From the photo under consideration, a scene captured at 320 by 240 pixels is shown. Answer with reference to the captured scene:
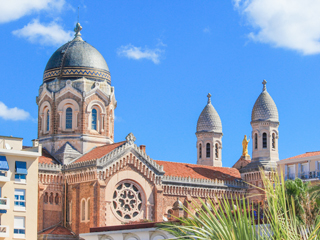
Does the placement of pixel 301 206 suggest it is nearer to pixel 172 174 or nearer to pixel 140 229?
pixel 140 229

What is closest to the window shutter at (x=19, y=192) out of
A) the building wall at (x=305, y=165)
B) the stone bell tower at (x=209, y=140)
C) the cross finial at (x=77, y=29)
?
the building wall at (x=305, y=165)

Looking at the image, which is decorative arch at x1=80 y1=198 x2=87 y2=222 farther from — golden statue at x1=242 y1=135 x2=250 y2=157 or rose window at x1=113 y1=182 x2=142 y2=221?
golden statue at x1=242 y1=135 x2=250 y2=157

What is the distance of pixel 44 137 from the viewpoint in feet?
231

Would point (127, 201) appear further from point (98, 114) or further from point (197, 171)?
point (197, 171)

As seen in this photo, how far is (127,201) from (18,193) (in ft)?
56.1

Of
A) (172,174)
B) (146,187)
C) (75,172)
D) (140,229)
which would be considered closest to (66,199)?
(75,172)

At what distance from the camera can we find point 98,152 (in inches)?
2630

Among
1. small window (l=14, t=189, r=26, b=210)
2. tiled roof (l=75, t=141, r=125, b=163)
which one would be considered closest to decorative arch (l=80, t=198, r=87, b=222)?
tiled roof (l=75, t=141, r=125, b=163)

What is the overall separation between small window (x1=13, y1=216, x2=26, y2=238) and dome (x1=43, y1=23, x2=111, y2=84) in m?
25.0

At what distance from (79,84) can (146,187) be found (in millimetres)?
13671

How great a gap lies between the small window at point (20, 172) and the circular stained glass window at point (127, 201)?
15541 millimetres

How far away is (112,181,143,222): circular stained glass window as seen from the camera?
6388 centimetres

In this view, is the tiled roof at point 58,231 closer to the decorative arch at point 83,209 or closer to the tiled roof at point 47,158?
the decorative arch at point 83,209

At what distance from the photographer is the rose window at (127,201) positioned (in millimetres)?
63938
